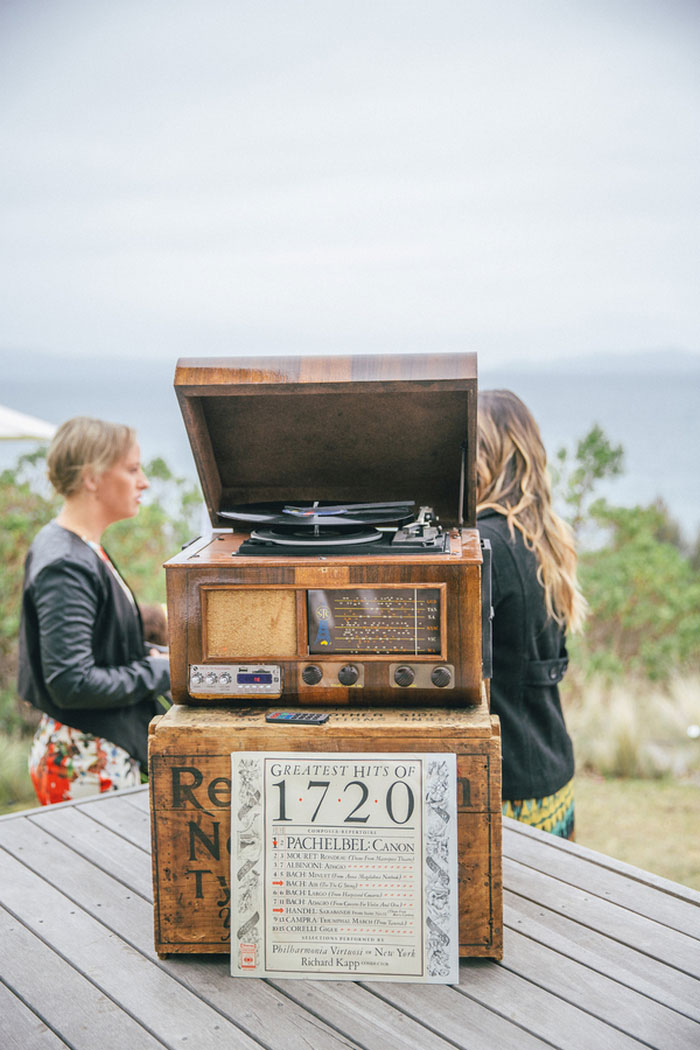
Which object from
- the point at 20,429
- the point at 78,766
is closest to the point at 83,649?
the point at 78,766

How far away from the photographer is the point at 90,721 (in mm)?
2621

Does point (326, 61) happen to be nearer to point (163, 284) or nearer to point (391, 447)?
point (163, 284)

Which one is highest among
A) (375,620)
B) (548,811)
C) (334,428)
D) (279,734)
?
(334,428)

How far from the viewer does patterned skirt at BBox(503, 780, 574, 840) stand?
2395mm

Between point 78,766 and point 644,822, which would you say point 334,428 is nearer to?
point 78,766

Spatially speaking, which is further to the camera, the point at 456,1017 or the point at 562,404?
the point at 562,404

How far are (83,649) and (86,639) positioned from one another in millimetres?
33

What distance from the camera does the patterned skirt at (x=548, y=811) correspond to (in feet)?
7.86

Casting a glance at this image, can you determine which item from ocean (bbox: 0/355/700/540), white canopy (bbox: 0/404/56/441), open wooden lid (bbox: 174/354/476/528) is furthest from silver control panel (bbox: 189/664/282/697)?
ocean (bbox: 0/355/700/540)

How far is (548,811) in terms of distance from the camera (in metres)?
2.44

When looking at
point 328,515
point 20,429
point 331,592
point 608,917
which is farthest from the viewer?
point 20,429

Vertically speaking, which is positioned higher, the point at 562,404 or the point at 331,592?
Answer: the point at 562,404

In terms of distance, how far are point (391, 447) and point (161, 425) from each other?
32205 mm

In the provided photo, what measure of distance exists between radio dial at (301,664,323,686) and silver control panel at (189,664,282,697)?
4cm
